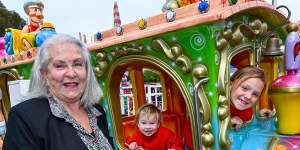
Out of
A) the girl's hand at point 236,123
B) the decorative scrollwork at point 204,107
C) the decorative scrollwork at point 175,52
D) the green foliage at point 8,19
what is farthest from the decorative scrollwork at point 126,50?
the green foliage at point 8,19

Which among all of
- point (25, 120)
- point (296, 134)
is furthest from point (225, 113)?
point (25, 120)

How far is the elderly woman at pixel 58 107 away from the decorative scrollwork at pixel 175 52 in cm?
70

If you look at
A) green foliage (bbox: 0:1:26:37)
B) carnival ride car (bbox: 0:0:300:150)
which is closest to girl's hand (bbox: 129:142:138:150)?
carnival ride car (bbox: 0:0:300:150)

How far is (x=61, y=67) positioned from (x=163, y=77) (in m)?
2.77

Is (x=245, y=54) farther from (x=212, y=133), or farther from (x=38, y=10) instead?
(x=38, y=10)

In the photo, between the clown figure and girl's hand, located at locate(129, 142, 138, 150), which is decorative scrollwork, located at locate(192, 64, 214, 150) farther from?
the clown figure

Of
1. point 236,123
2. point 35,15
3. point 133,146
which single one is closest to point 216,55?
point 236,123

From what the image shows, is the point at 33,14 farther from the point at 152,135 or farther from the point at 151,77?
the point at 151,77

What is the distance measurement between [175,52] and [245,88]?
68 centimetres

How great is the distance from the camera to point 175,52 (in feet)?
6.67

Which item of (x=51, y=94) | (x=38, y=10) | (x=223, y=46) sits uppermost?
(x=38, y=10)

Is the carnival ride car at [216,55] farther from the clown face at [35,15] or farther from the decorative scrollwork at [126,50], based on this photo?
the clown face at [35,15]

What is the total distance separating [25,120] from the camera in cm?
132

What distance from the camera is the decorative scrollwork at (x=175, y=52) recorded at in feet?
6.51
